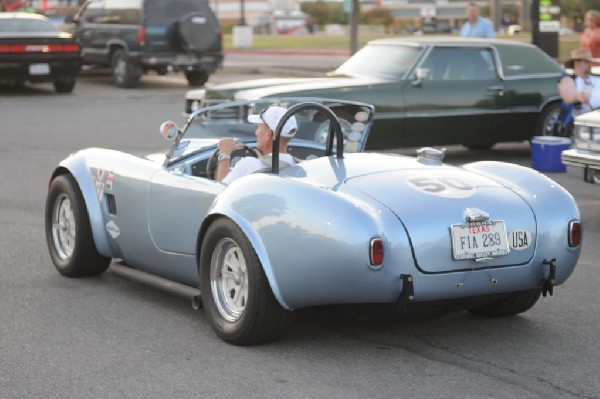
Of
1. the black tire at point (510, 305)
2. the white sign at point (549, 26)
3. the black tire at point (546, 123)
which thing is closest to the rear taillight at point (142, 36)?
the white sign at point (549, 26)

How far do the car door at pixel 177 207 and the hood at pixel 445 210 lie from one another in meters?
0.86

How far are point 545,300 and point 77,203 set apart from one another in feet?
9.10

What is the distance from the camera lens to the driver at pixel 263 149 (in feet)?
20.9

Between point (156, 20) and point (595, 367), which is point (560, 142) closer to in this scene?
point (595, 367)

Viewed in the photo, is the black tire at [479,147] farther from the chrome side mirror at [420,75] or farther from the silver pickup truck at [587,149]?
the silver pickup truck at [587,149]

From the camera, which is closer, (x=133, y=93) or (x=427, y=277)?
(x=427, y=277)

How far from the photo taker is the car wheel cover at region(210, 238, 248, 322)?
19.4ft

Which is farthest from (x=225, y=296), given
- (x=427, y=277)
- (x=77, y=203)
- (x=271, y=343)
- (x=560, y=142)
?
(x=560, y=142)

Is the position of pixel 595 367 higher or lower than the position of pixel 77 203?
lower

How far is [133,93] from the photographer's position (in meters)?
23.7

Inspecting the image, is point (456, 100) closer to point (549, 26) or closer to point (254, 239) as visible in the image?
point (254, 239)

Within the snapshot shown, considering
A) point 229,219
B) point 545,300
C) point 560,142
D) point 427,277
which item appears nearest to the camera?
point 427,277

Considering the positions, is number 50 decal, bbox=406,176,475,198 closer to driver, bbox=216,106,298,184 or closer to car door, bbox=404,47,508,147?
driver, bbox=216,106,298,184

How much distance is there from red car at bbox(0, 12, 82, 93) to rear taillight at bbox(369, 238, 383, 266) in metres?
17.8
